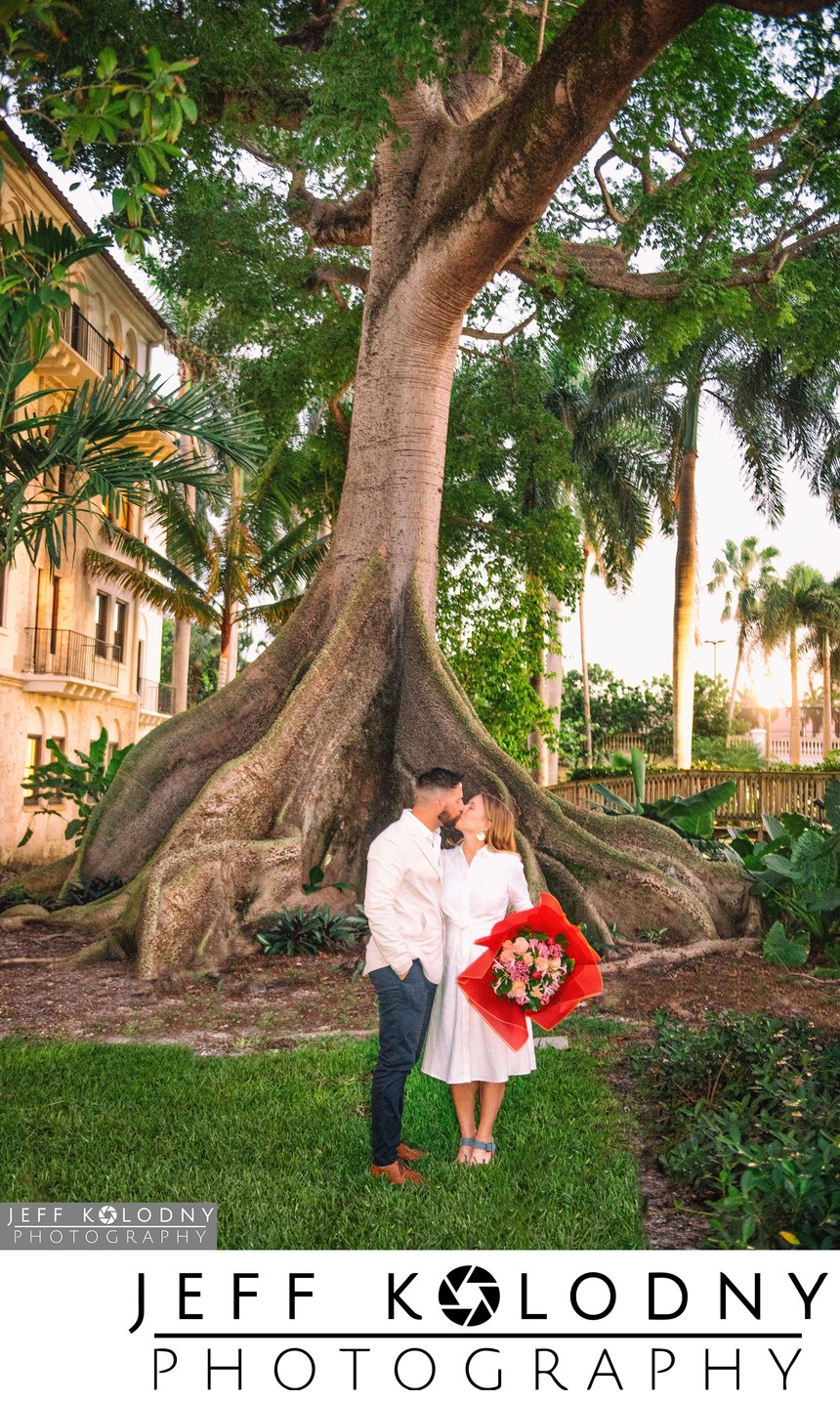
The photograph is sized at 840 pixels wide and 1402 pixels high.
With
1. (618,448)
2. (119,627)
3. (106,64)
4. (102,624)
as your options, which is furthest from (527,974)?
(618,448)

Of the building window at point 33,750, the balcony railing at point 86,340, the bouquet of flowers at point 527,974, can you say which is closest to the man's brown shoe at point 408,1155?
the bouquet of flowers at point 527,974

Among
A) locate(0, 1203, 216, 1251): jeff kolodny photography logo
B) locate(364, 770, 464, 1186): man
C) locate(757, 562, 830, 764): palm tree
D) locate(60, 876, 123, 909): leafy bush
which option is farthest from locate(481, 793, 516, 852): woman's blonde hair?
locate(757, 562, 830, 764): palm tree

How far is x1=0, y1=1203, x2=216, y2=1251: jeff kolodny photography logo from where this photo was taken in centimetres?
372

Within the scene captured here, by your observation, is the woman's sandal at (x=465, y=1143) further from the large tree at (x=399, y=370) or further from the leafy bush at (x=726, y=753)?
the leafy bush at (x=726, y=753)

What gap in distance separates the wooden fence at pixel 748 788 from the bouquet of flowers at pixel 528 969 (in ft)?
51.3

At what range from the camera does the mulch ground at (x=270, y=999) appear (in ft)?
23.5

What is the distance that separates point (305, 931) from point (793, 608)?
161 ft

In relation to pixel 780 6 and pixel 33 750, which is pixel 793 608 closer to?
pixel 33 750

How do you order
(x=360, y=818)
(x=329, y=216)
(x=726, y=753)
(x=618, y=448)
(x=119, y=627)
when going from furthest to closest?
1. (x=726, y=753)
2. (x=618, y=448)
3. (x=119, y=627)
4. (x=329, y=216)
5. (x=360, y=818)

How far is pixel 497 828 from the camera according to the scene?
15.9 feet

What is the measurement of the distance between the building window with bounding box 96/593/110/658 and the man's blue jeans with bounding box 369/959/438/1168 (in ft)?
75.9
